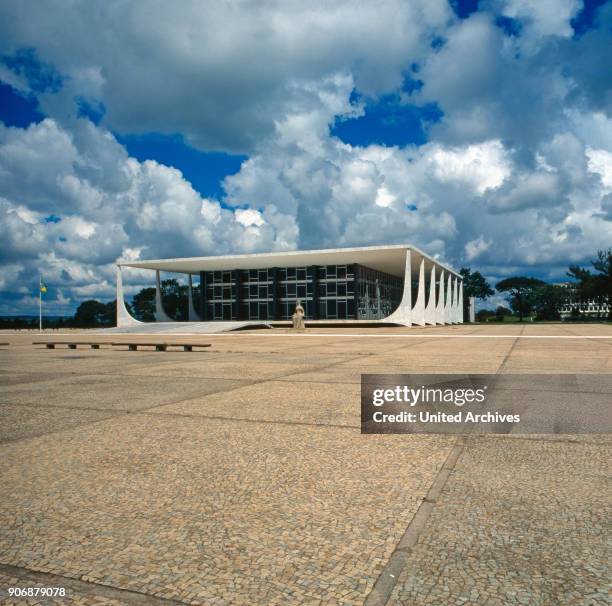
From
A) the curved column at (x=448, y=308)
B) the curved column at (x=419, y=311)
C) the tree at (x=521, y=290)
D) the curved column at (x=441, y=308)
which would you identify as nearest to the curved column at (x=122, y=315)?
the curved column at (x=419, y=311)

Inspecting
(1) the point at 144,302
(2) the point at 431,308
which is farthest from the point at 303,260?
(1) the point at 144,302

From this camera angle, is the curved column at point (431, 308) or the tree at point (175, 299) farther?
the tree at point (175, 299)

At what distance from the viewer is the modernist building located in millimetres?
58362

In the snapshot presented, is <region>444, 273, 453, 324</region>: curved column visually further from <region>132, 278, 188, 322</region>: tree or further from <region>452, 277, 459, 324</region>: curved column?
<region>132, 278, 188, 322</region>: tree

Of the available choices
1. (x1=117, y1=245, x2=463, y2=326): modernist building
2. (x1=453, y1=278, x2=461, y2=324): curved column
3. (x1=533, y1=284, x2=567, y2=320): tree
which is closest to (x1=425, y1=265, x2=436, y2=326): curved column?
(x1=117, y1=245, x2=463, y2=326): modernist building

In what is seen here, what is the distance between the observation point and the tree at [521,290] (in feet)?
378

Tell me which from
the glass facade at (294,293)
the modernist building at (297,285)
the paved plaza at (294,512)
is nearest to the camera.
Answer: the paved plaza at (294,512)

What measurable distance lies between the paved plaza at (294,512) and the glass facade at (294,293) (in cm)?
5527

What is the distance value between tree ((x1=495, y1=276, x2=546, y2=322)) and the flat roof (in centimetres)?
5423

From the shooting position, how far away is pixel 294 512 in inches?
131

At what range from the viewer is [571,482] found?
3834 millimetres

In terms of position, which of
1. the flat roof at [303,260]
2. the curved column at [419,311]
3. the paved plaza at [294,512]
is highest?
the flat roof at [303,260]

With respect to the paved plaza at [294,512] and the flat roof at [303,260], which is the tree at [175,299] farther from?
the paved plaza at [294,512]

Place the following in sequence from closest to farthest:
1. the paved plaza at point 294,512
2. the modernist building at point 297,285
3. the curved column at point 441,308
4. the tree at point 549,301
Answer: the paved plaza at point 294,512 → the modernist building at point 297,285 → the curved column at point 441,308 → the tree at point 549,301
